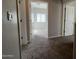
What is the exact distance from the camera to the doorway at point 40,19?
276 inches

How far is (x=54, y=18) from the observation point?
23.6ft

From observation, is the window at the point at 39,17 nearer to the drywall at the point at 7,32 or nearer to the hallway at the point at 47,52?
the hallway at the point at 47,52

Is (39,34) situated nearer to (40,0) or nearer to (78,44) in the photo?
(40,0)

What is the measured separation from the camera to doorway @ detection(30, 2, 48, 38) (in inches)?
276

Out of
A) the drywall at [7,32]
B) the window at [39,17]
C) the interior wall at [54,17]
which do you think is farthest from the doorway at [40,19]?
the drywall at [7,32]

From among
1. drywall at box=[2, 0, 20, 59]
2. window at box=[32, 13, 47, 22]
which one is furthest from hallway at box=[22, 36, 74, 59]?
window at box=[32, 13, 47, 22]

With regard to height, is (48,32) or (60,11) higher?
(60,11)

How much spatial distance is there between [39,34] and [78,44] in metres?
6.79

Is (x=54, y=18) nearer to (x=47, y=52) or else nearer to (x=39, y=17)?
(x=39, y=17)

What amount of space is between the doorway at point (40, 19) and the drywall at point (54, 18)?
0.72 feet

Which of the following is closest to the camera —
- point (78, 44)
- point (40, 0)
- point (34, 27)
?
point (78, 44)

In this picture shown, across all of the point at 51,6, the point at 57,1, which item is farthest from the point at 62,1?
the point at 51,6

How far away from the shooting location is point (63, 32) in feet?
24.7

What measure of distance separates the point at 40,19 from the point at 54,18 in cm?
83
